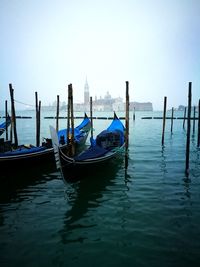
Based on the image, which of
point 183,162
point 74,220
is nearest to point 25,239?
point 74,220

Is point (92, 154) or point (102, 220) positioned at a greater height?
point (92, 154)

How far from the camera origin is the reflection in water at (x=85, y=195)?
6.37 metres

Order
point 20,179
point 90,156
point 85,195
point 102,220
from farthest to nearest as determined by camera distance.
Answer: point 20,179 < point 90,156 < point 85,195 < point 102,220

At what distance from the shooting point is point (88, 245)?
545 cm

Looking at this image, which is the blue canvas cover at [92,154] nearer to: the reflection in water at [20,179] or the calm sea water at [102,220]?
the calm sea water at [102,220]

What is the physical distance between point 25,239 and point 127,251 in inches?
101

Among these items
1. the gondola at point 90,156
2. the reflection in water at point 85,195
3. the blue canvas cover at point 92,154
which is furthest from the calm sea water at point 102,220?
the blue canvas cover at point 92,154

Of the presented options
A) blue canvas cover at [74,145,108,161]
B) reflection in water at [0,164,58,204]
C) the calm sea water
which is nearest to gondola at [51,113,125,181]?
blue canvas cover at [74,145,108,161]

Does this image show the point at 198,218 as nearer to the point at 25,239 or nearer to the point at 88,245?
the point at 88,245

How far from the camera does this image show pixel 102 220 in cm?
663

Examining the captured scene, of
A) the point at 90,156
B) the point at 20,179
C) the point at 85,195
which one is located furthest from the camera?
the point at 20,179

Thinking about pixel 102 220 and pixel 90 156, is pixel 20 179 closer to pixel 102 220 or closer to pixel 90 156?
pixel 90 156

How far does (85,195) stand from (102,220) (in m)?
2.01

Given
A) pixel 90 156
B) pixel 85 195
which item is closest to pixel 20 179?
pixel 90 156
